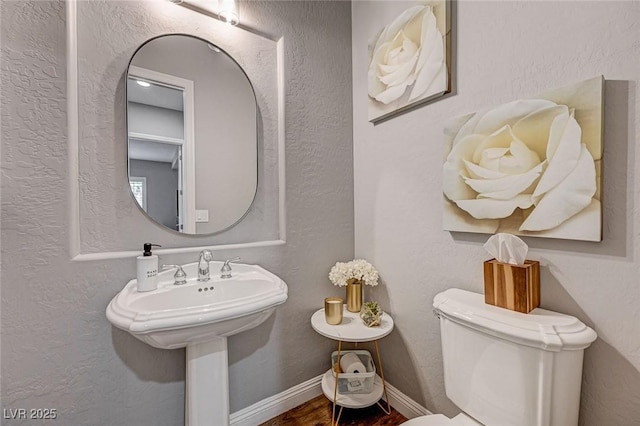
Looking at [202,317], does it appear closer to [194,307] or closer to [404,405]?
[194,307]

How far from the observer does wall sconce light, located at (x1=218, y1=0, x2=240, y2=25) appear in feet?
4.17

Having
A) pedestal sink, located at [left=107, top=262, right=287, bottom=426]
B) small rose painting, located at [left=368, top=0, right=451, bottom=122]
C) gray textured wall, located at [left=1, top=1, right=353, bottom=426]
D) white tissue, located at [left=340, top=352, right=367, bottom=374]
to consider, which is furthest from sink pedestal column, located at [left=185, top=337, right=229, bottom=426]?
small rose painting, located at [left=368, top=0, right=451, bottom=122]

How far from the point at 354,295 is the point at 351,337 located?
11.6 inches

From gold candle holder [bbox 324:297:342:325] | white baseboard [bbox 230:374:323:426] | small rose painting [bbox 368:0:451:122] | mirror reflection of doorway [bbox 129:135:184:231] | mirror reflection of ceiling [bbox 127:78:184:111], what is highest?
small rose painting [bbox 368:0:451:122]

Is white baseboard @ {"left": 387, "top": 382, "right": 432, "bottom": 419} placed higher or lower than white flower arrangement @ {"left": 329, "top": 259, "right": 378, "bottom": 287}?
lower

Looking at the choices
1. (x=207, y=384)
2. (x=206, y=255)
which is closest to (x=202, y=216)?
(x=206, y=255)

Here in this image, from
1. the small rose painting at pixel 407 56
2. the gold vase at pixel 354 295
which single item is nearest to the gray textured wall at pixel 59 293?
the gold vase at pixel 354 295

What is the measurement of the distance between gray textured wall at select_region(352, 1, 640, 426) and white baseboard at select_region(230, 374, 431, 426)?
0.22 ft

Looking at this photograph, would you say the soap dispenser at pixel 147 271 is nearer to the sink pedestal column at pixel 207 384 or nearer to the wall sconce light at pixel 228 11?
the sink pedestal column at pixel 207 384

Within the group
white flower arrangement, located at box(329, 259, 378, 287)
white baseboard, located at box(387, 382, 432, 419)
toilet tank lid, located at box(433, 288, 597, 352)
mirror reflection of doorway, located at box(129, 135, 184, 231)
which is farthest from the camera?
white flower arrangement, located at box(329, 259, 378, 287)

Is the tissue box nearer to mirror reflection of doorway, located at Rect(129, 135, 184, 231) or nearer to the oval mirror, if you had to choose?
the oval mirror

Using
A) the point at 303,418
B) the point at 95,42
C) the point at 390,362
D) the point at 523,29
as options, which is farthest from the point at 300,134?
the point at 303,418

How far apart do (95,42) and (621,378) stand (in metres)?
2.14

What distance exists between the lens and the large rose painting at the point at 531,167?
83cm
